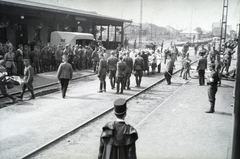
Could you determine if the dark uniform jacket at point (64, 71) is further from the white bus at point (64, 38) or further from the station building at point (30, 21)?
the white bus at point (64, 38)

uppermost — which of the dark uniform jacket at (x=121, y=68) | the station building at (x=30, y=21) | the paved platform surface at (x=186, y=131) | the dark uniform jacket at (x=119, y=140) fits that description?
the station building at (x=30, y=21)

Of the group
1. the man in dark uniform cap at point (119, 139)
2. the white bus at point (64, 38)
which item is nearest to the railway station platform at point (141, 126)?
the man in dark uniform cap at point (119, 139)

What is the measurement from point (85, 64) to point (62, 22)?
732cm

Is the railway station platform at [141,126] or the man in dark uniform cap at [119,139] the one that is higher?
the man in dark uniform cap at [119,139]

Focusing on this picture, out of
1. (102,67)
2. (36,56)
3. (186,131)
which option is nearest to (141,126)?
(186,131)

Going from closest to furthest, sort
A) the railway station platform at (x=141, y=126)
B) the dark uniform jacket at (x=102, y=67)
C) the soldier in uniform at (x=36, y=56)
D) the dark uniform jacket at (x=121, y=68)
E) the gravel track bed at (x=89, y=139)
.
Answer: the gravel track bed at (x=89, y=139) < the railway station platform at (x=141, y=126) < the dark uniform jacket at (x=121, y=68) < the dark uniform jacket at (x=102, y=67) < the soldier in uniform at (x=36, y=56)

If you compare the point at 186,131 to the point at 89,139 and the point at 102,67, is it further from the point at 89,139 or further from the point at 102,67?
the point at 102,67

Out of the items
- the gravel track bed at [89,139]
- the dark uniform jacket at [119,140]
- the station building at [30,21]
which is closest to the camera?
the dark uniform jacket at [119,140]

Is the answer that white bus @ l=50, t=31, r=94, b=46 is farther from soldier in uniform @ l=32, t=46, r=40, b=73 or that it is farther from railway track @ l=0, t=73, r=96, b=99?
railway track @ l=0, t=73, r=96, b=99

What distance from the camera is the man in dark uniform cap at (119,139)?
3.86 m

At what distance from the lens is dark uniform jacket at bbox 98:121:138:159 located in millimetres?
3861

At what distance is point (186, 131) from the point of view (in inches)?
300

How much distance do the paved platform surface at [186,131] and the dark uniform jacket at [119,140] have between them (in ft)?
7.12

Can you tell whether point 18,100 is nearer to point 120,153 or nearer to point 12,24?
point 120,153
